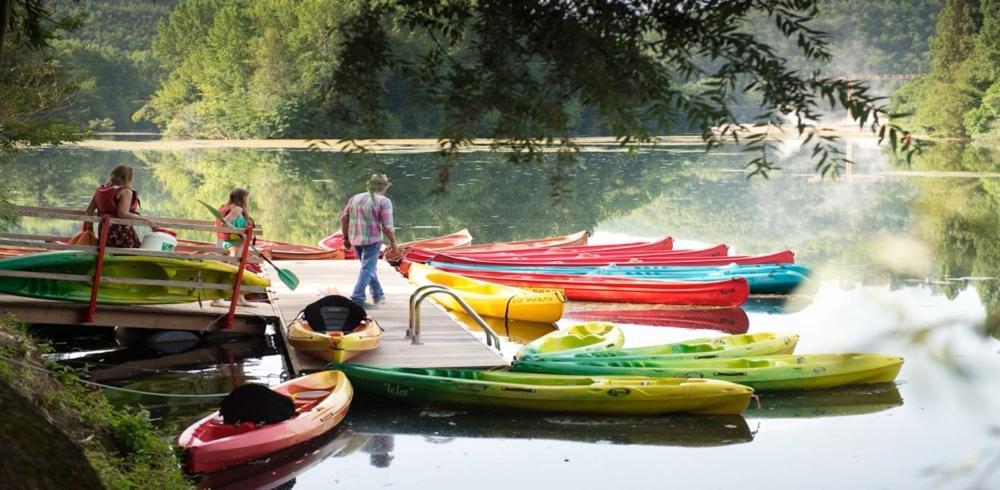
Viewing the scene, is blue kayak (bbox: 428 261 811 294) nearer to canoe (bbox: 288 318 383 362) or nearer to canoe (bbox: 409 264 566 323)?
canoe (bbox: 409 264 566 323)

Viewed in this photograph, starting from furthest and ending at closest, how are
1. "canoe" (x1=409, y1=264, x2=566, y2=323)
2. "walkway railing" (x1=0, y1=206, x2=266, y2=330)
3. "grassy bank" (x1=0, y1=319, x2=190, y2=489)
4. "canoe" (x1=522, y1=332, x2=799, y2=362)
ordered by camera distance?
"canoe" (x1=409, y1=264, x2=566, y2=323) < "canoe" (x1=522, y1=332, x2=799, y2=362) < "walkway railing" (x1=0, y1=206, x2=266, y2=330) < "grassy bank" (x1=0, y1=319, x2=190, y2=489)

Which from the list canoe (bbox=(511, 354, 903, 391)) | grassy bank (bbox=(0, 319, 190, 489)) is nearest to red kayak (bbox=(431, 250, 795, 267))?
canoe (bbox=(511, 354, 903, 391))

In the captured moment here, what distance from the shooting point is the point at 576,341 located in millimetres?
11195

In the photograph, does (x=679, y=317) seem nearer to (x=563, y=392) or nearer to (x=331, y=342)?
(x=563, y=392)

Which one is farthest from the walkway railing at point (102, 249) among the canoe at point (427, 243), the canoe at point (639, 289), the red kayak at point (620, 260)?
the canoe at point (427, 243)

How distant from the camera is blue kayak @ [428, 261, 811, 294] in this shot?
16938 millimetres

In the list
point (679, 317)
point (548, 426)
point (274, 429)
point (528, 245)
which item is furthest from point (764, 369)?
point (528, 245)

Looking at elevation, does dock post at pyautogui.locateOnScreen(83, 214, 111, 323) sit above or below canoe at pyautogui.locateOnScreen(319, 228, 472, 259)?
below

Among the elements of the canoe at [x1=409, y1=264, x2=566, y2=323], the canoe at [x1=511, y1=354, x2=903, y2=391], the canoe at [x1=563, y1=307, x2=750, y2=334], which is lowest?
the canoe at [x1=511, y1=354, x2=903, y2=391]

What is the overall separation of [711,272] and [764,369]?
22.4 ft

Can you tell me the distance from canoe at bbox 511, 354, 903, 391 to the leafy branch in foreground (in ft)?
20.4

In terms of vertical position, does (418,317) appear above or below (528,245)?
below

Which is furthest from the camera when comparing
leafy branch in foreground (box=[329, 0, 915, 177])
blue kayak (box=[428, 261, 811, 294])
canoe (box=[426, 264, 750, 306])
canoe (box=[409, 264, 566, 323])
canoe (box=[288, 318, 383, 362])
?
blue kayak (box=[428, 261, 811, 294])

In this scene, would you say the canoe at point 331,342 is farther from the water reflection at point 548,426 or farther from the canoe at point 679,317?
the canoe at point 679,317
